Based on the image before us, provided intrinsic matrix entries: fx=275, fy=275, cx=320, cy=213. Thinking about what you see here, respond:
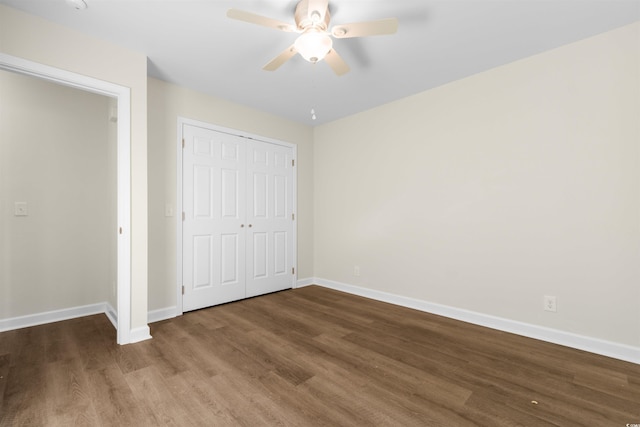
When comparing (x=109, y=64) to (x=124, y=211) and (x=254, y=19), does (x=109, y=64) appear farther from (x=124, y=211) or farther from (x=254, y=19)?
(x=254, y=19)

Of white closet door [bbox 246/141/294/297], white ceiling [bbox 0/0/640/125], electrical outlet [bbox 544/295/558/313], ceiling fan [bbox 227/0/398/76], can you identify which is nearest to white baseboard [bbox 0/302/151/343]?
white closet door [bbox 246/141/294/297]

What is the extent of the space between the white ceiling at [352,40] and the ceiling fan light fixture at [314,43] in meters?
0.31

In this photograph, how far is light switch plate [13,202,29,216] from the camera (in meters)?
2.73

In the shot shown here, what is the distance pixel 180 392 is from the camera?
172 centimetres

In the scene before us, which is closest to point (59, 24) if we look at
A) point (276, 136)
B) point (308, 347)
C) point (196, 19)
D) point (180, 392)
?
point (196, 19)

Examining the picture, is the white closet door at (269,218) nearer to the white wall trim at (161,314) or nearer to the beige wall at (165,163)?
the beige wall at (165,163)

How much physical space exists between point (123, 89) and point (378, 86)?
250 centimetres

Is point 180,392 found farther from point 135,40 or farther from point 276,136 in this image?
point 276,136

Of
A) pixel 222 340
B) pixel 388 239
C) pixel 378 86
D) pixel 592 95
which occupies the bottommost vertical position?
pixel 222 340

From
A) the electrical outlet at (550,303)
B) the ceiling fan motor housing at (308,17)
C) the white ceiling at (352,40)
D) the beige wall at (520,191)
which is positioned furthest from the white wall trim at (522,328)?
the ceiling fan motor housing at (308,17)

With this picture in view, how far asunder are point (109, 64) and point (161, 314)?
2.43 m

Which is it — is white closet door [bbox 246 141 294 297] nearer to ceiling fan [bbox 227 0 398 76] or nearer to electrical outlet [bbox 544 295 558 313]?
ceiling fan [bbox 227 0 398 76]

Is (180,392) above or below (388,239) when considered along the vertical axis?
below

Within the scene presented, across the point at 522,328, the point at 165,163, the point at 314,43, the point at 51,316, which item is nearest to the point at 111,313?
the point at 51,316
